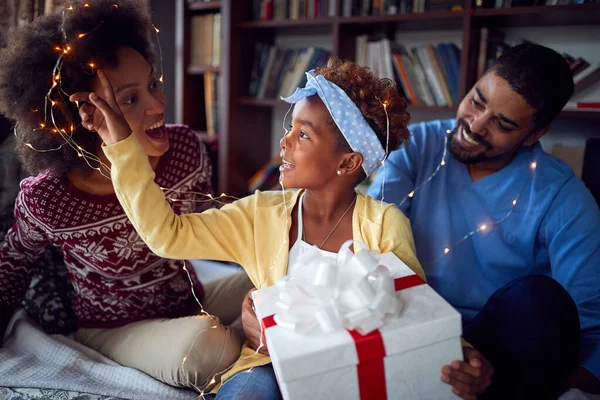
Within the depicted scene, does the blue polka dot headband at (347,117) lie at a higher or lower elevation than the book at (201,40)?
lower

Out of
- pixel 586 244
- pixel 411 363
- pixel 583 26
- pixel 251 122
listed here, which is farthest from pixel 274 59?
pixel 411 363

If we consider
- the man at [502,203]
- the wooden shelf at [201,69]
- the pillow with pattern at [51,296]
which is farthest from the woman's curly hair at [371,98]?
the wooden shelf at [201,69]

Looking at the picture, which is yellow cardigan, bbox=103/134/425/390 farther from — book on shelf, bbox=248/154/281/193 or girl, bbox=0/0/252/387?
book on shelf, bbox=248/154/281/193

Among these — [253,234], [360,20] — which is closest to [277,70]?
[360,20]

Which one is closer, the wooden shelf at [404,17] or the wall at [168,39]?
the wooden shelf at [404,17]

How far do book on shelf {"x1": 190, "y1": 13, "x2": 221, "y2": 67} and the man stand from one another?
1.30 metres

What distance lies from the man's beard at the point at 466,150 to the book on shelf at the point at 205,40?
1.41 meters

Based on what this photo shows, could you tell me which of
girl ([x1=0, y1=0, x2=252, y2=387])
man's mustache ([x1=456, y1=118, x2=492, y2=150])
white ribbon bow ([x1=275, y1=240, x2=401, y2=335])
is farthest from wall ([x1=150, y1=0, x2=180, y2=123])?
white ribbon bow ([x1=275, y1=240, x2=401, y2=335])

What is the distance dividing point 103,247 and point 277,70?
4.60 ft

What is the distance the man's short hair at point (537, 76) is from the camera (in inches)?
50.7

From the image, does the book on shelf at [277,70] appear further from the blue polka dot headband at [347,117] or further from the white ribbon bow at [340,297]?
the white ribbon bow at [340,297]

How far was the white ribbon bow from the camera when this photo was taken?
0.80 metres

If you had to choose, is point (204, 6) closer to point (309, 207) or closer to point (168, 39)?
point (168, 39)

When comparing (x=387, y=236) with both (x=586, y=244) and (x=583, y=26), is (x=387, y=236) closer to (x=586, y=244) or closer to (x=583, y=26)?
(x=586, y=244)
